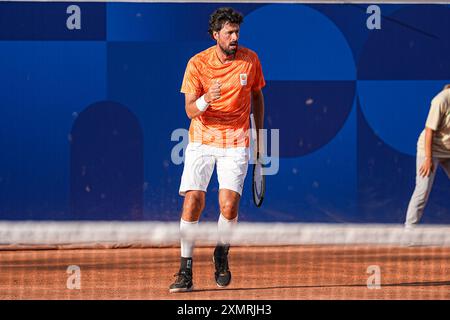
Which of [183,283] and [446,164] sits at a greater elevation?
[446,164]

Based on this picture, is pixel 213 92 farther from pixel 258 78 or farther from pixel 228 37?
pixel 258 78

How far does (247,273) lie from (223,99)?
1502 mm

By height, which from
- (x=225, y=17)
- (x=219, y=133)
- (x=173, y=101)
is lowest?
(x=219, y=133)

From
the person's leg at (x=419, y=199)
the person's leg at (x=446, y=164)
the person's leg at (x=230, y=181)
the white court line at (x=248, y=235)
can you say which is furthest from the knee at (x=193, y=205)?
the person's leg at (x=446, y=164)

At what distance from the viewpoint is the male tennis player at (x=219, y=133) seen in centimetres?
623

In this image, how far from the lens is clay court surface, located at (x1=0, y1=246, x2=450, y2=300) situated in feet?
20.5

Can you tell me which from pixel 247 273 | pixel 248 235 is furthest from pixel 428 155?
pixel 248 235

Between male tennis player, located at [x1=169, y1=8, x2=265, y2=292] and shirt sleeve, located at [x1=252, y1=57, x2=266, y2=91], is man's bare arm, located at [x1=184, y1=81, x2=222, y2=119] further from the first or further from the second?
shirt sleeve, located at [x1=252, y1=57, x2=266, y2=91]

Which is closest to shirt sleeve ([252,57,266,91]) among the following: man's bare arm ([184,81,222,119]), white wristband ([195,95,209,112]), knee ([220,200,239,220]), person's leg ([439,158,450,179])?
man's bare arm ([184,81,222,119])

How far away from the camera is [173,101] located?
29.3 ft

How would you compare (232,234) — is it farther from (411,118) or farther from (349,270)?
(411,118)

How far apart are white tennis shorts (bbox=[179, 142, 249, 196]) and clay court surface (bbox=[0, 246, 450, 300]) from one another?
0.59m

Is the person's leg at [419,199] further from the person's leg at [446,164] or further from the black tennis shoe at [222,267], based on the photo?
the black tennis shoe at [222,267]

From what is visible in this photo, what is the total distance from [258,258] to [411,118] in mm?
1715
